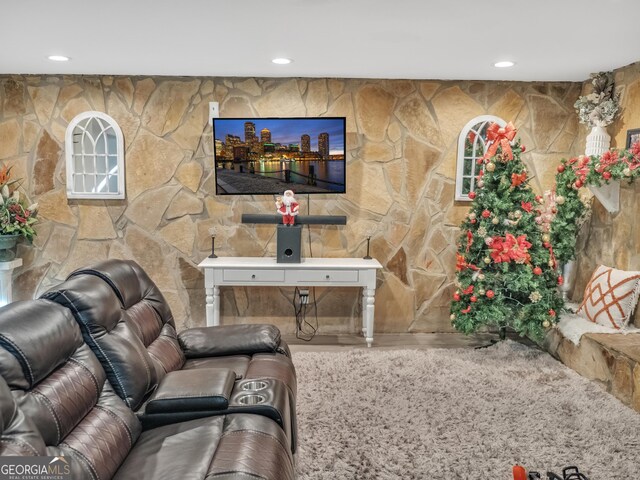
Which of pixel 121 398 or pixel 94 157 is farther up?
pixel 94 157

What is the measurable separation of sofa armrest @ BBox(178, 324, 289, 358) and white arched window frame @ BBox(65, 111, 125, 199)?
2130mm

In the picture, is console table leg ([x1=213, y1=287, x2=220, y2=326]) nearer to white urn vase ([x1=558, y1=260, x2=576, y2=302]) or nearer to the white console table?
the white console table

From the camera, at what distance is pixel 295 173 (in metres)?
4.41

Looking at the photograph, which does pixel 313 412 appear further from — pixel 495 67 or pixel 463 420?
pixel 495 67

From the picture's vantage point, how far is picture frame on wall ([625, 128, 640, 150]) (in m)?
3.67

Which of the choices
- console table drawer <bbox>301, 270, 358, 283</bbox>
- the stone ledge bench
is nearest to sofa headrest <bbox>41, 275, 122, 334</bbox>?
console table drawer <bbox>301, 270, 358, 283</bbox>

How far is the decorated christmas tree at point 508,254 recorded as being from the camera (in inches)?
154

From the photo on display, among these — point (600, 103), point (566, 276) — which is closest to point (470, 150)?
point (600, 103)

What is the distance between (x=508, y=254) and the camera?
3.90 meters

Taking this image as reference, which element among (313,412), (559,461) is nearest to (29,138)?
(313,412)

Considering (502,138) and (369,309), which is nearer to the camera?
(502,138)

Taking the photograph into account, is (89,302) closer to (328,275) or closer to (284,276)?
(284,276)

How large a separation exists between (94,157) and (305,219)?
1.92 metres

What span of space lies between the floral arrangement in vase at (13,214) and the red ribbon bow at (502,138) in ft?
12.5
